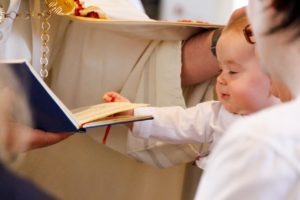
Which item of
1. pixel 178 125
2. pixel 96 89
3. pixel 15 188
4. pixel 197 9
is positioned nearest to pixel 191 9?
pixel 197 9

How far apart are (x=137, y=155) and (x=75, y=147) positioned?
166 millimetres

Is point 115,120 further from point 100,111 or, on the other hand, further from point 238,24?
point 238,24

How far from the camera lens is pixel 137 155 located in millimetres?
1114

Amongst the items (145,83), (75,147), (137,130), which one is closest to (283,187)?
(137,130)

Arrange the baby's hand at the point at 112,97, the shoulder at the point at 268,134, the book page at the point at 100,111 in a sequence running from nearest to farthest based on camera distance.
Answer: the shoulder at the point at 268,134 < the book page at the point at 100,111 < the baby's hand at the point at 112,97

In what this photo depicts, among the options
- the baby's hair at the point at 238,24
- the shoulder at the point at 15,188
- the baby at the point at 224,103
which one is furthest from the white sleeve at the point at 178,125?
the shoulder at the point at 15,188

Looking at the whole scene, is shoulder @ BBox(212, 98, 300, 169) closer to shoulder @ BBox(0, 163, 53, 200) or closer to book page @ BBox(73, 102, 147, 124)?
shoulder @ BBox(0, 163, 53, 200)

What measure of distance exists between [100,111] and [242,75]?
24 cm

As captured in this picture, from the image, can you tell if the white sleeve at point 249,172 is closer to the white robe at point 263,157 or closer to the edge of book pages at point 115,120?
the white robe at point 263,157

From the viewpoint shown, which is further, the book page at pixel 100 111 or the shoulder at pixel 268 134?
the book page at pixel 100 111

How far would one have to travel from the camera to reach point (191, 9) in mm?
1938

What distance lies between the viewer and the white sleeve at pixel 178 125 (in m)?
1.00

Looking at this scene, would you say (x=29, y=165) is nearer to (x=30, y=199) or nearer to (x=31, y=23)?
(x=31, y=23)

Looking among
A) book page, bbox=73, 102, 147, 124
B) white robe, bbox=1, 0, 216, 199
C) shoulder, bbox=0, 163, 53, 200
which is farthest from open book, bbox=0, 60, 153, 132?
shoulder, bbox=0, 163, 53, 200
